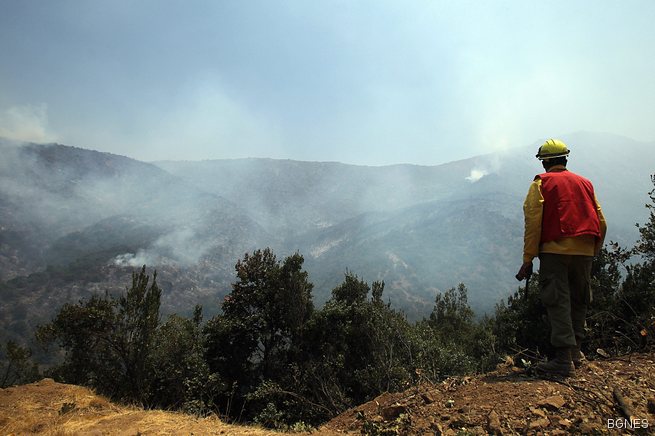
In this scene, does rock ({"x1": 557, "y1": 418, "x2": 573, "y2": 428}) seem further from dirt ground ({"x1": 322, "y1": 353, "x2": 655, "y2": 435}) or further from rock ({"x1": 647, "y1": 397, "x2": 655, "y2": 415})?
rock ({"x1": 647, "y1": 397, "x2": 655, "y2": 415})

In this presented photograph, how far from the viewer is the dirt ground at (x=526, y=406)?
297 centimetres

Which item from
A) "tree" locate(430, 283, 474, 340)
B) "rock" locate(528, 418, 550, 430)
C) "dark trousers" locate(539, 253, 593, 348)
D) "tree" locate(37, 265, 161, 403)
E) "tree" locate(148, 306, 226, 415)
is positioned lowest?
"tree" locate(430, 283, 474, 340)

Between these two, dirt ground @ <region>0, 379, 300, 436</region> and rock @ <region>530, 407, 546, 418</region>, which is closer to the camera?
rock @ <region>530, 407, 546, 418</region>

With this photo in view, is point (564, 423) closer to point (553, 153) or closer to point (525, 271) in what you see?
point (525, 271)

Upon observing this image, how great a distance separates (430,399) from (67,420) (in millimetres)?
5888

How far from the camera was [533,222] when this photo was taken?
4160 mm

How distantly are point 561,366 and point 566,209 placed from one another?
1.71 metres

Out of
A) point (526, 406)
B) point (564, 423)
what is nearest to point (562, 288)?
point (526, 406)

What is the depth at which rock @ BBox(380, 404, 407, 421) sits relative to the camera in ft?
12.6

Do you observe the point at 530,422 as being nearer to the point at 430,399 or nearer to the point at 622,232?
the point at 430,399

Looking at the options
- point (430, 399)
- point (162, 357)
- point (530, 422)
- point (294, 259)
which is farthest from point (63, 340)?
point (530, 422)

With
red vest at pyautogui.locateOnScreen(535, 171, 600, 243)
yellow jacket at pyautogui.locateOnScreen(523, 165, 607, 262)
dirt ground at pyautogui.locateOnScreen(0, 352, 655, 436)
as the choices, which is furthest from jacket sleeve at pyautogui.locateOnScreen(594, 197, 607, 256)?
dirt ground at pyautogui.locateOnScreen(0, 352, 655, 436)

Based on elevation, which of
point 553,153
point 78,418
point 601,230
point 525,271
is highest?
point 553,153

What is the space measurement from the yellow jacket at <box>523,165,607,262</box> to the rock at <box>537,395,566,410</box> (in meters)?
1.39
